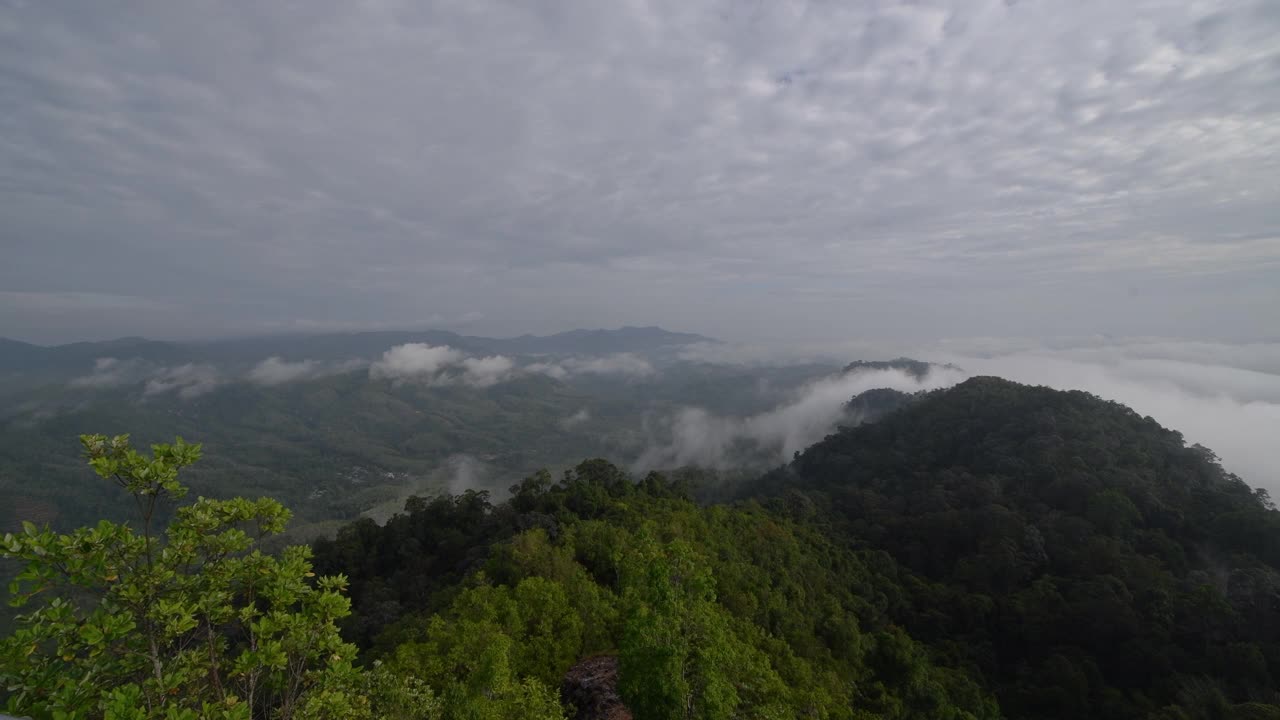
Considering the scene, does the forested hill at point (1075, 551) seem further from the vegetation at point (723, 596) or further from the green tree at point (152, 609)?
the green tree at point (152, 609)

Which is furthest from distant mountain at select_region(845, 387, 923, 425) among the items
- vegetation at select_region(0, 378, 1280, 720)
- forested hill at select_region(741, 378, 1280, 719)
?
vegetation at select_region(0, 378, 1280, 720)

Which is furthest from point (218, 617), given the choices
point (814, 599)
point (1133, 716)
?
point (1133, 716)

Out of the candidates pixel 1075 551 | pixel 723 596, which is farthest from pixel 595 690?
pixel 1075 551

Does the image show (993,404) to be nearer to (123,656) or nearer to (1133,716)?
(1133,716)

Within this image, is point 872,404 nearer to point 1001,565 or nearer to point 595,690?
point 1001,565

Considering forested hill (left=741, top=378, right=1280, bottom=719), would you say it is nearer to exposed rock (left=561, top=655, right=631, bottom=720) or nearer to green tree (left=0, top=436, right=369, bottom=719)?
exposed rock (left=561, top=655, right=631, bottom=720)

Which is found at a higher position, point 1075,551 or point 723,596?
point 723,596

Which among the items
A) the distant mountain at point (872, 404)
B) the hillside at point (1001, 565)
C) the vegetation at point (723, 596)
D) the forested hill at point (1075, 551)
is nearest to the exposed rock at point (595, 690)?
the vegetation at point (723, 596)
